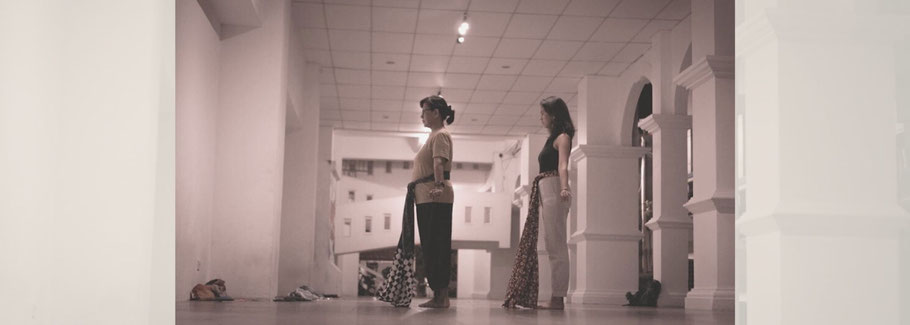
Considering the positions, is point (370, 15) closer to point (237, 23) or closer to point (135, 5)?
point (237, 23)

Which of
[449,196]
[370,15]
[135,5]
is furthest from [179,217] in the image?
[135,5]

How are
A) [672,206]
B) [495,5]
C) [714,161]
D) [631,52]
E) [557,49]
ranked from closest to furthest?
[714,161], [495,5], [672,206], [557,49], [631,52]

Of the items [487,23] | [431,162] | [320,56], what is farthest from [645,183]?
[431,162]

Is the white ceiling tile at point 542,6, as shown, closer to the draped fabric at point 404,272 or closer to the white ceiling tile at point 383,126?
the draped fabric at point 404,272

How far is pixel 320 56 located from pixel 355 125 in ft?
19.4

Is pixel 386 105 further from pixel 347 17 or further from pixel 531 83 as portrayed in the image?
pixel 347 17

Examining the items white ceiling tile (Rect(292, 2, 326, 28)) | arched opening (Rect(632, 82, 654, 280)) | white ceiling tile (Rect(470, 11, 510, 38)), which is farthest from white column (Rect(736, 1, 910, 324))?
arched opening (Rect(632, 82, 654, 280))

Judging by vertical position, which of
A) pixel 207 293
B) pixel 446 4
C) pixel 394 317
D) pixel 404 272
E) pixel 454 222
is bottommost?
pixel 207 293

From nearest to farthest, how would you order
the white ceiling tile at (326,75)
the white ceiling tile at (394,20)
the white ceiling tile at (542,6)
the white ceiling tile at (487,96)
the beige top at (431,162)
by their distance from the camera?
the beige top at (431,162)
the white ceiling tile at (542,6)
the white ceiling tile at (394,20)
the white ceiling tile at (326,75)
the white ceiling tile at (487,96)

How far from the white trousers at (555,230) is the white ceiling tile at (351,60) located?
256 inches

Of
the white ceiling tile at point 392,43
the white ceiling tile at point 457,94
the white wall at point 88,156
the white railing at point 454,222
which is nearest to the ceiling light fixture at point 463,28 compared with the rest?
the white ceiling tile at point 392,43

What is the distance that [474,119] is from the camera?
17.9m

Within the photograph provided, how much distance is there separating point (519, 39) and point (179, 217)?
225 inches

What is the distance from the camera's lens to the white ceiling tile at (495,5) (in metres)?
10.2
